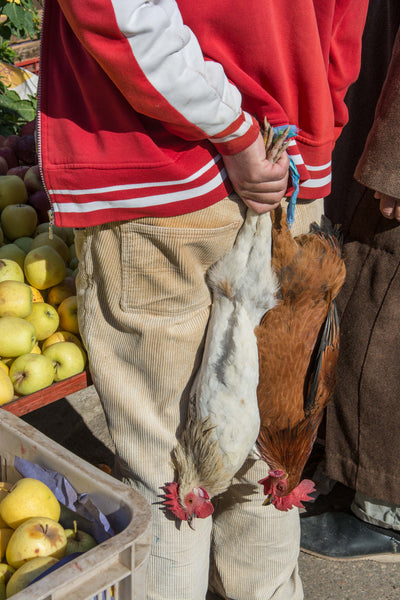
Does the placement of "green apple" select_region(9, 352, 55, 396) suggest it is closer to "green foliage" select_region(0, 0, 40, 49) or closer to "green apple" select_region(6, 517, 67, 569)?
"green apple" select_region(6, 517, 67, 569)

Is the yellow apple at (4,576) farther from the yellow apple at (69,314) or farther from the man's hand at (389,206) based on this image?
the man's hand at (389,206)

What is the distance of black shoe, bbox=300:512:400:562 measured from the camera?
2.34m

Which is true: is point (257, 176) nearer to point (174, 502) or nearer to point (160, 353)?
point (160, 353)

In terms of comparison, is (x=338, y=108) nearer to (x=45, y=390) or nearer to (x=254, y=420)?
(x=254, y=420)

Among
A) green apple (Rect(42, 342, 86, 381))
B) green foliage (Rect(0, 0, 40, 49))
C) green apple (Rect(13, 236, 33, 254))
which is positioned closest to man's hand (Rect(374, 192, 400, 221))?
green apple (Rect(42, 342, 86, 381))

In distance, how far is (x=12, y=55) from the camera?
547cm

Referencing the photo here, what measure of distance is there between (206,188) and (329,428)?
1.30m

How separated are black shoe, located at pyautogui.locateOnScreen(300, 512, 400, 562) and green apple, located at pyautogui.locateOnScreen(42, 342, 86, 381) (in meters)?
1.21

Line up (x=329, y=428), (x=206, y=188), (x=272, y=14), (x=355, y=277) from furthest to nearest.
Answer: (x=329, y=428) < (x=355, y=277) < (x=206, y=188) < (x=272, y=14)

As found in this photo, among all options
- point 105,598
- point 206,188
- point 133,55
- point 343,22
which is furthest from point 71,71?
point 105,598

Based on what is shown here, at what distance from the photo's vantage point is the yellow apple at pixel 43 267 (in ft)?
7.29

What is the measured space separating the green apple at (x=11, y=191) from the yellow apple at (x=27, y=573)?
1.83 m

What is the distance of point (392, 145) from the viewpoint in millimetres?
1777

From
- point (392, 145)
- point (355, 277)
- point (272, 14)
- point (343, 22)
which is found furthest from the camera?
point (355, 277)
